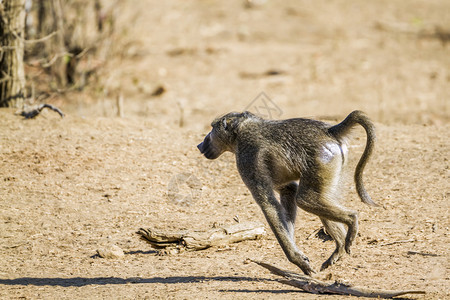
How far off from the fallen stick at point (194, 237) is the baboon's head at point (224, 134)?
2.73ft

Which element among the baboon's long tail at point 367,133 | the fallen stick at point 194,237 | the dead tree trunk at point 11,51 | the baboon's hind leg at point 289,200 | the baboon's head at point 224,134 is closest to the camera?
the baboon's long tail at point 367,133

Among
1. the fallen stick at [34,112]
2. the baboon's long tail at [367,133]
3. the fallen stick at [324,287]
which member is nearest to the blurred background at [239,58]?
the fallen stick at [34,112]

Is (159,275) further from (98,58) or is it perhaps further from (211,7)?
(211,7)

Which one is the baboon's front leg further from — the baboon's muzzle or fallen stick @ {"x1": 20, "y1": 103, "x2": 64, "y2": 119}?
fallen stick @ {"x1": 20, "y1": 103, "x2": 64, "y2": 119}

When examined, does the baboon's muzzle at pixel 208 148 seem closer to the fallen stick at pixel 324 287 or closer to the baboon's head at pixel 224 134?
the baboon's head at pixel 224 134

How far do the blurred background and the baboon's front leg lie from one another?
5.44 metres

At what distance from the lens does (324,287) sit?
5.32 metres

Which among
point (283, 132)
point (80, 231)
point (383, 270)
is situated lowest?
point (80, 231)

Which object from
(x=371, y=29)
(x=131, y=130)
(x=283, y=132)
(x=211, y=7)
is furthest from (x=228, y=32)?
(x=283, y=132)

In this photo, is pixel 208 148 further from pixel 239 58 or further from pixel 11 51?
pixel 239 58

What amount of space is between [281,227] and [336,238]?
65cm

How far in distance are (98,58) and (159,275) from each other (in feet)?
27.1

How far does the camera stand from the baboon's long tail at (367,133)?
547 centimetres

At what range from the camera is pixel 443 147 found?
29.3 ft
